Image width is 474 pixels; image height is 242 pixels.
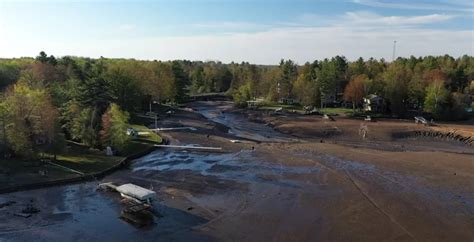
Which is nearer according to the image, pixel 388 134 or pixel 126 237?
pixel 126 237

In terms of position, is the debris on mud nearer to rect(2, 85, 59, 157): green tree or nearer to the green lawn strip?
the green lawn strip

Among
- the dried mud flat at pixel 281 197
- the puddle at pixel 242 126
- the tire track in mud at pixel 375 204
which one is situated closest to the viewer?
the dried mud flat at pixel 281 197

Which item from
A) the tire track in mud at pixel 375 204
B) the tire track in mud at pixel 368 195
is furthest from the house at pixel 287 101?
the tire track in mud at pixel 375 204

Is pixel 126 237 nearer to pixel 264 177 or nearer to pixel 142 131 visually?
pixel 264 177

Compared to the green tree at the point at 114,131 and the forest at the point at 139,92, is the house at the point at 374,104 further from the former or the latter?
the green tree at the point at 114,131

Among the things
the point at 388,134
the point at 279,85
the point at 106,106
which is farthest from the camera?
the point at 279,85

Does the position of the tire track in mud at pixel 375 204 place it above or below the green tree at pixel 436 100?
below

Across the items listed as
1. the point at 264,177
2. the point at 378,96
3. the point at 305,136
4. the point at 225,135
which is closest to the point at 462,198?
the point at 264,177
